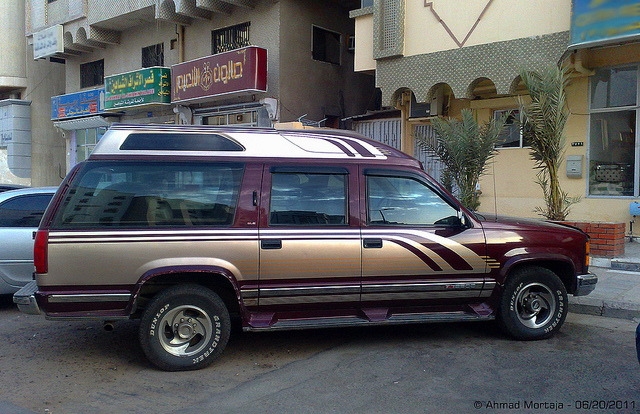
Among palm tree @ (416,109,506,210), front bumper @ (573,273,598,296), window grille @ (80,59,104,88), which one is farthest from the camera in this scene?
window grille @ (80,59,104,88)

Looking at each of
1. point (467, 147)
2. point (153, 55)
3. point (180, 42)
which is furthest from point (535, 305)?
point (153, 55)

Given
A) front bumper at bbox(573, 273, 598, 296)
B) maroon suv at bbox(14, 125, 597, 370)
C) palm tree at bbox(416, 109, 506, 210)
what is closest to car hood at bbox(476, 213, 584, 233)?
maroon suv at bbox(14, 125, 597, 370)

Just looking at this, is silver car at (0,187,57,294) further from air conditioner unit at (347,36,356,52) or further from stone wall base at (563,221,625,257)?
air conditioner unit at (347,36,356,52)

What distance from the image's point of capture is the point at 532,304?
19.0 feet

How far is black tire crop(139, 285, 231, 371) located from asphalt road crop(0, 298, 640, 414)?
150 mm

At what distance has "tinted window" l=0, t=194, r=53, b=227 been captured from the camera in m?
7.23

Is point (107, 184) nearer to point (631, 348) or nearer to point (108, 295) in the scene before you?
point (108, 295)

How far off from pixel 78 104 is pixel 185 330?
1886 cm

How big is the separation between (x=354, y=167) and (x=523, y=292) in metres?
2.16

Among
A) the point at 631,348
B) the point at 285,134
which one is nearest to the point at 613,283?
the point at 631,348

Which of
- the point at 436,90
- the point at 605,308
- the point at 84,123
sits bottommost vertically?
the point at 605,308

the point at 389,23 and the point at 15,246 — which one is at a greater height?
the point at 389,23

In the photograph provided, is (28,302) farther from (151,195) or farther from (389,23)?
(389,23)

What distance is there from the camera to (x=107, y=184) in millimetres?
4941
